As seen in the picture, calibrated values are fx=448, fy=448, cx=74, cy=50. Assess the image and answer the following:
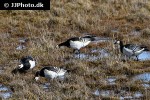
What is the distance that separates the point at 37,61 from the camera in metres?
14.2

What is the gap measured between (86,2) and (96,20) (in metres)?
4.27

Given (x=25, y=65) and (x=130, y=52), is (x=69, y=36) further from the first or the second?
(x=25, y=65)

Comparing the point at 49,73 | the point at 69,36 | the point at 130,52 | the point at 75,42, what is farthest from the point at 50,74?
the point at 69,36

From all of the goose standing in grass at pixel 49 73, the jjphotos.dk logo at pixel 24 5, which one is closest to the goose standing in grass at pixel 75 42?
the goose standing in grass at pixel 49 73

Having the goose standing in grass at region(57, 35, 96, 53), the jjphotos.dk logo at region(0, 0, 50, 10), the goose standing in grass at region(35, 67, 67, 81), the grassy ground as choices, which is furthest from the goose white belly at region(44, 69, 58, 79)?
the jjphotos.dk logo at region(0, 0, 50, 10)

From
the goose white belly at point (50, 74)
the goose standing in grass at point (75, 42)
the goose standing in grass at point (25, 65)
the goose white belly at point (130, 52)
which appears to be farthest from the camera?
the goose standing in grass at point (75, 42)

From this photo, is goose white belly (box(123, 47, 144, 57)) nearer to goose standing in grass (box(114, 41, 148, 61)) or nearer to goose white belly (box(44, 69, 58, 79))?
goose standing in grass (box(114, 41, 148, 61))

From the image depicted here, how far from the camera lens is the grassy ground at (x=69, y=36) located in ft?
37.3

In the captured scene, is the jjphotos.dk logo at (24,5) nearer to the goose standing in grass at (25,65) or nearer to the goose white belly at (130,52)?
the goose white belly at (130,52)

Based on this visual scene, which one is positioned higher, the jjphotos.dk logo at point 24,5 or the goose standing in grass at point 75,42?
the goose standing in grass at point 75,42

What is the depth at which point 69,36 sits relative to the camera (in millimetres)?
17547

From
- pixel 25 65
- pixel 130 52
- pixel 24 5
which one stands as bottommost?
pixel 24 5

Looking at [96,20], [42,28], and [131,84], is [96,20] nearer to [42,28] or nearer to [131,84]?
[42,28]

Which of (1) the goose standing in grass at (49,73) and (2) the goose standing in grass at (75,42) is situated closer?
(1) the goose standing in grass at (49,73)
